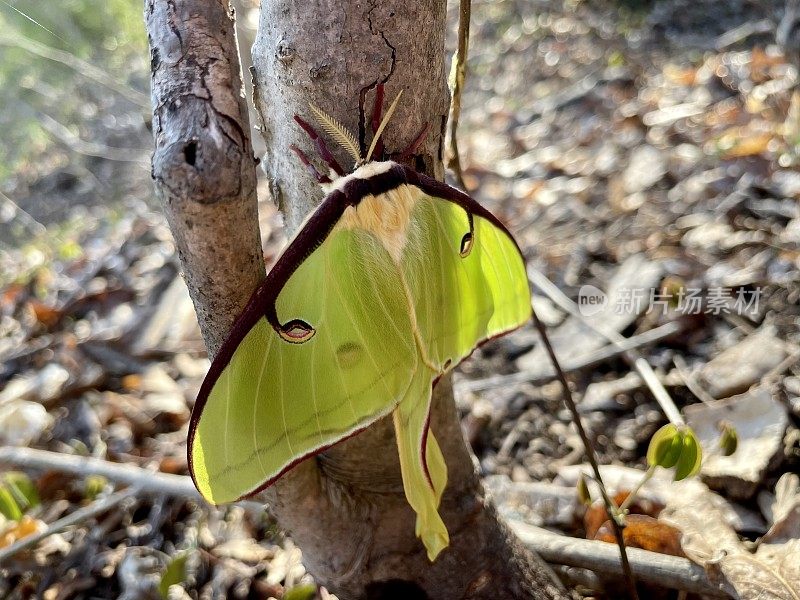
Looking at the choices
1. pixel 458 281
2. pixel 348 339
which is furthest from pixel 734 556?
pixel 348 339

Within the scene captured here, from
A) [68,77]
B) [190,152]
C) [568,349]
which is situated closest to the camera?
[190,152]

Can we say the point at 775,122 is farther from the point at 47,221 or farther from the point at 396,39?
the point at 47,221


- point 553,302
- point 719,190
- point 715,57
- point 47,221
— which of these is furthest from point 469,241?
point 47,221

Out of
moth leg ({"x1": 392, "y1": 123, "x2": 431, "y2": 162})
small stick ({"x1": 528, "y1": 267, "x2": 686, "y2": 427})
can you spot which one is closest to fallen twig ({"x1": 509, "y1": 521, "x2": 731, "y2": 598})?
small stick ({"x1": 528, "y1": 267, "x2": 686, "y2": 427})

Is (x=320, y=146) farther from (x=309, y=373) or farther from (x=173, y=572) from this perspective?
(x=173, y=572)

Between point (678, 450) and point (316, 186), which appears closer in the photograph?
point (316, 186)

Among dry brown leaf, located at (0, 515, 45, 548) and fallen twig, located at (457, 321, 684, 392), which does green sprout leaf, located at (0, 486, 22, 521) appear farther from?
fallen twig, located at (457, 321, 684, 392)
